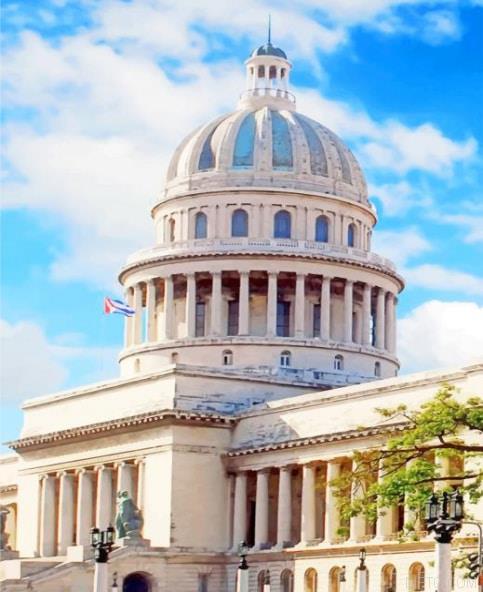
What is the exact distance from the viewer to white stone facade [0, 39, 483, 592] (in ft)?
330

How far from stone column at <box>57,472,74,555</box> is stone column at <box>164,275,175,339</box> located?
1413 cm

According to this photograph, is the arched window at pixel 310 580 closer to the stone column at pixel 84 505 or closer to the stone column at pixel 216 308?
the stone column at pixel 84 505

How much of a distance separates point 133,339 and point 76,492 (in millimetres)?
15716

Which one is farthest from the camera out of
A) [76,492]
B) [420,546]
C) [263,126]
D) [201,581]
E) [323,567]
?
[263,126]

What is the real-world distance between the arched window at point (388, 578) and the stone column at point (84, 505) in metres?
27.6

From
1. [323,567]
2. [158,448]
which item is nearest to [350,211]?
[158,448]

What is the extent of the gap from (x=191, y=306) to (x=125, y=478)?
17487mm

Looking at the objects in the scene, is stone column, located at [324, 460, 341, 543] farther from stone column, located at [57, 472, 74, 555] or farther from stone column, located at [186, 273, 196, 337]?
stone column, located at [186, 273, 196, 337]

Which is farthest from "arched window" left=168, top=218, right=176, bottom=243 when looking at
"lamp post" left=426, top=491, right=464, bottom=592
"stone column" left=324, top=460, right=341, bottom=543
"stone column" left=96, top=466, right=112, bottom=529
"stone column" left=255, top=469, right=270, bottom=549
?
"lamp post" left=426, top=491, right=464, bottom=592

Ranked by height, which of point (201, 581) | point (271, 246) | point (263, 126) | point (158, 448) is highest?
point (263, 126)

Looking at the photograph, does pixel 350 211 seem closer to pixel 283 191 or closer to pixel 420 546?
pixel 283 191

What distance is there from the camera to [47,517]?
120m

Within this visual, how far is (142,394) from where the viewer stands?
11225 centimetres

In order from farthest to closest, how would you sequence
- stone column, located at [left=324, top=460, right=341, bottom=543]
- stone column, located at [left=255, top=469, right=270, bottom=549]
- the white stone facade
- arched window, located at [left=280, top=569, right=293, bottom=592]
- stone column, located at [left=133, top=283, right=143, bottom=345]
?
stone column, located at [left=133, top=283, right=143, bottom=345] → stone column, located at [left=255, top=469, right=270, bottom=549] → arched window, located at [left=280, top=569, right=293, bottom=592] → the white stone facade → stone column, located at [left=324, top=460, right=341, bottom=543]
